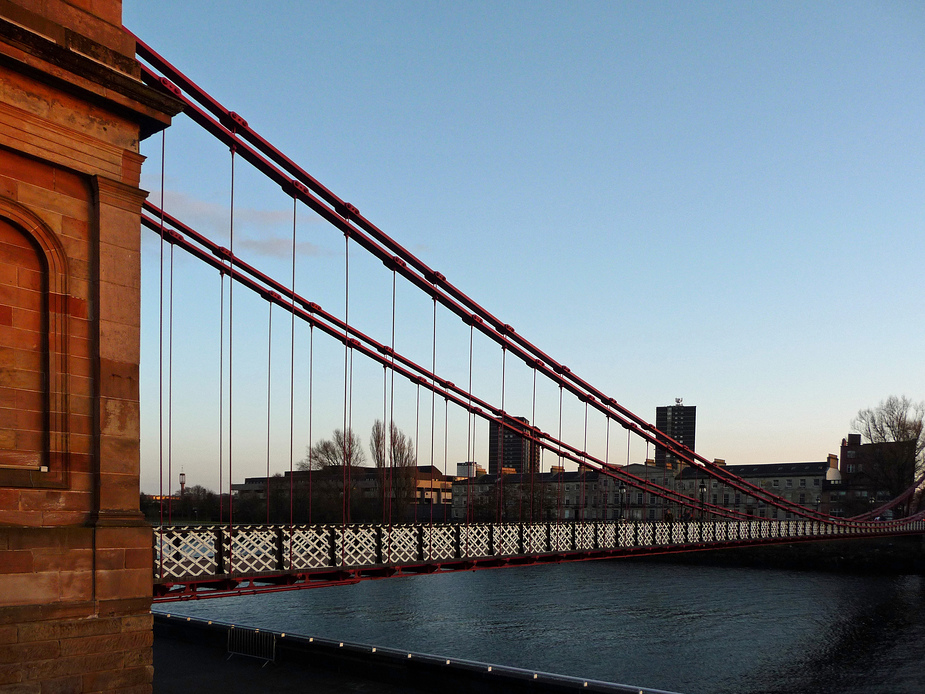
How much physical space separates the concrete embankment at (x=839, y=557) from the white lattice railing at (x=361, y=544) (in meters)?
45.1

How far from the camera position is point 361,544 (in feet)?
79.7

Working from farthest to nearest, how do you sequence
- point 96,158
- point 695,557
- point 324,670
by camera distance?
1. point 695,557
2. point 324,670
3. point 96,158

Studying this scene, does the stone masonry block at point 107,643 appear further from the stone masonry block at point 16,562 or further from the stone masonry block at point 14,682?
the stone masonry block at point 16,562

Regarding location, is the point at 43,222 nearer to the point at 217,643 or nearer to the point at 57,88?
the point at 57,88

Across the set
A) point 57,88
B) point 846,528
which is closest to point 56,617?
point 57,88

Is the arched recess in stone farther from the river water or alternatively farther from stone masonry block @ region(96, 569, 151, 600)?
the river water

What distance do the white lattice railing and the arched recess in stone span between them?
18.8 ft

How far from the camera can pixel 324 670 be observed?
2820 centimetres

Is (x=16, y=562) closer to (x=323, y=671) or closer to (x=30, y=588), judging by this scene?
(x=30, y=588)

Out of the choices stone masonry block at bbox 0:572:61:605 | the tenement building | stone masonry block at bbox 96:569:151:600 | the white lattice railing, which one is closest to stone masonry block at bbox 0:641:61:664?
stone masonry block at bbox 0:572:61:605

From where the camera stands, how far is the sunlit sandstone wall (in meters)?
11.3

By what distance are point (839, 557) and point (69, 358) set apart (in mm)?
81335

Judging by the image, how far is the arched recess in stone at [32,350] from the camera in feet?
37.5

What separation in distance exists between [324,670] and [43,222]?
67.1ft
